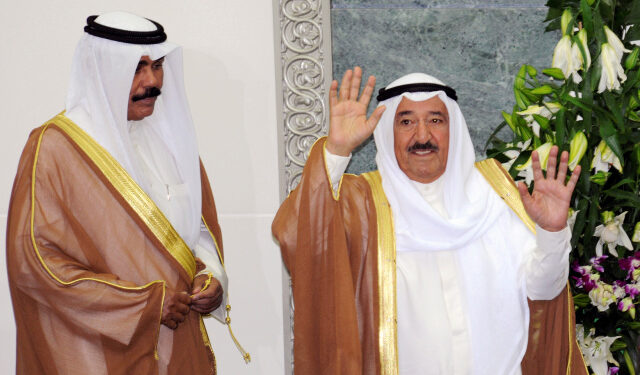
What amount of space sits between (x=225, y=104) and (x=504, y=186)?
129 cm

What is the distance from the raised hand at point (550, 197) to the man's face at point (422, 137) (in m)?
0.36

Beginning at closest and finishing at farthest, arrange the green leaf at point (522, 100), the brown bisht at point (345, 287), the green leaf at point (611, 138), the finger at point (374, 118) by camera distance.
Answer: the finger at point (374, 118) < the brown bisht at point (345, 287) < the green leaf at point (611, 138) < the green leaf at point (522, 100)

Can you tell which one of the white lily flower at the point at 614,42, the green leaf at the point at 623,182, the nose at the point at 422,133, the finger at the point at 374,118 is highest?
the white lily flower at the point at 614,42

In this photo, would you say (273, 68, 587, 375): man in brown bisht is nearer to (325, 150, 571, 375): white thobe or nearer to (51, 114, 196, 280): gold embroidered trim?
(325, 150, 571, 375): white thobe

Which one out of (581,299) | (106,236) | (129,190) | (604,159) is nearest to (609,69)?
(604,159)

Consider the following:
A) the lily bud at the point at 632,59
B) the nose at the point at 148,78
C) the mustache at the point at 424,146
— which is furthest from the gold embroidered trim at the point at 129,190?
the lily bud at the point at 632,59

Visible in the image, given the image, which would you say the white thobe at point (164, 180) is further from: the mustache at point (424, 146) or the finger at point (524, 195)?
the finger at point (524, 195)

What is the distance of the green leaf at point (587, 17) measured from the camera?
300cm

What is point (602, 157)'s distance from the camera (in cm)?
295

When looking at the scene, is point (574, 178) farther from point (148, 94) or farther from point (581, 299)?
point (148, 94)

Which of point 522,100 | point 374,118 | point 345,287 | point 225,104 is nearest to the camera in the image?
point 374,118

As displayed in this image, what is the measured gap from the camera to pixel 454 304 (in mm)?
2875

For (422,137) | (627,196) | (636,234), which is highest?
(422,137)

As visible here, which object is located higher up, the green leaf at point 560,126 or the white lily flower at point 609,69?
the white lily flower at point 609,69
